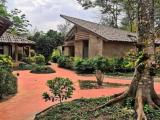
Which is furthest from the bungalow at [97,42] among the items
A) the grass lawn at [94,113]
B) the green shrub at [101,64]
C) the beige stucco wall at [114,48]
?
the grass lawn at [94,113]

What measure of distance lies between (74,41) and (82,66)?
9.45 meters

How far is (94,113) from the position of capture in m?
10.0

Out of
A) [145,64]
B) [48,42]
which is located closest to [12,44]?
[48,42]

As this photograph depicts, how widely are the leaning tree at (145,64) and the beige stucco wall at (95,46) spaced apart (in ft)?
67.7

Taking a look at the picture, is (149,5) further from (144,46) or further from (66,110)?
(66,110)

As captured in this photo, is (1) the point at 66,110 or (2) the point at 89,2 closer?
(1) the point at 66,110

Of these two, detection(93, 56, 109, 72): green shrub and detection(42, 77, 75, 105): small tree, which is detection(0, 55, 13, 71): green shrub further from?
detection(93, 56, 109, 72): green shrub

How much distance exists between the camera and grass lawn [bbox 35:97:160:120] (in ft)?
30.9

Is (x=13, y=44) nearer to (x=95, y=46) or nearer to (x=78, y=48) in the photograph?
(x=78, y=48)

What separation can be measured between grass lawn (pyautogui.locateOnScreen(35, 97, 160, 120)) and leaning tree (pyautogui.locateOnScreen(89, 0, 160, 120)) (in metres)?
0.28

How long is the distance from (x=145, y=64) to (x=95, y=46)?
2204cm

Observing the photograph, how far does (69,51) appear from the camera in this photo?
40.2 meters

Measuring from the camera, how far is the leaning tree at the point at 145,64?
10113 millimetres

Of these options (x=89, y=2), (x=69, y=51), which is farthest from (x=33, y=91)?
(x=89, y=2)
